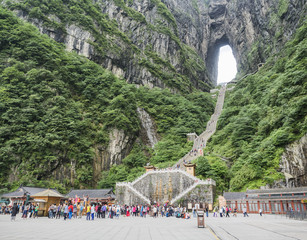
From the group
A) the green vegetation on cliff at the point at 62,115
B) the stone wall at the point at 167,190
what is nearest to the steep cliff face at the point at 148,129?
the green vegetation on cliff at the point at 62,115

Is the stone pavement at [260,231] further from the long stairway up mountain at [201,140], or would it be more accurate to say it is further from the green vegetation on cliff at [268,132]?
the long stairway up mountain at [201,140]

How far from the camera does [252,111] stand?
34.8m

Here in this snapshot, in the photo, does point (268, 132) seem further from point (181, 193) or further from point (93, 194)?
point (93, 194)

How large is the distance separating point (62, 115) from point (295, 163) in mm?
31331

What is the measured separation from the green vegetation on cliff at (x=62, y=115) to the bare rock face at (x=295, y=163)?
696 inches

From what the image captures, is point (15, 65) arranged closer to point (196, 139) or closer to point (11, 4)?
point (11, 4)

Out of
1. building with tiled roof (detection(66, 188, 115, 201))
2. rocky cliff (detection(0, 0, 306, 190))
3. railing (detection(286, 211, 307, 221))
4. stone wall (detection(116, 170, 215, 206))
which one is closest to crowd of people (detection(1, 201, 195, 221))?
stone wall (detection(116, 170, 215, 206))

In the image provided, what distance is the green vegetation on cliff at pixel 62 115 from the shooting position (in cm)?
3100

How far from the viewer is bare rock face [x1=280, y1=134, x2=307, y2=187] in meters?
21.9

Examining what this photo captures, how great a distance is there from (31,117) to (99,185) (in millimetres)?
13929

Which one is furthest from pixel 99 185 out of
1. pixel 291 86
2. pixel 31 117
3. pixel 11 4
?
pixel 11 4

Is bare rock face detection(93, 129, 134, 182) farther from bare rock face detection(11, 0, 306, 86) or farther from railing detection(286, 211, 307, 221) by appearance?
railing detection(286, 211, 307, 221)

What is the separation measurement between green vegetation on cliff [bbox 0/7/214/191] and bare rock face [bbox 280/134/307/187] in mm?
17689

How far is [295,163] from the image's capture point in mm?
22688
